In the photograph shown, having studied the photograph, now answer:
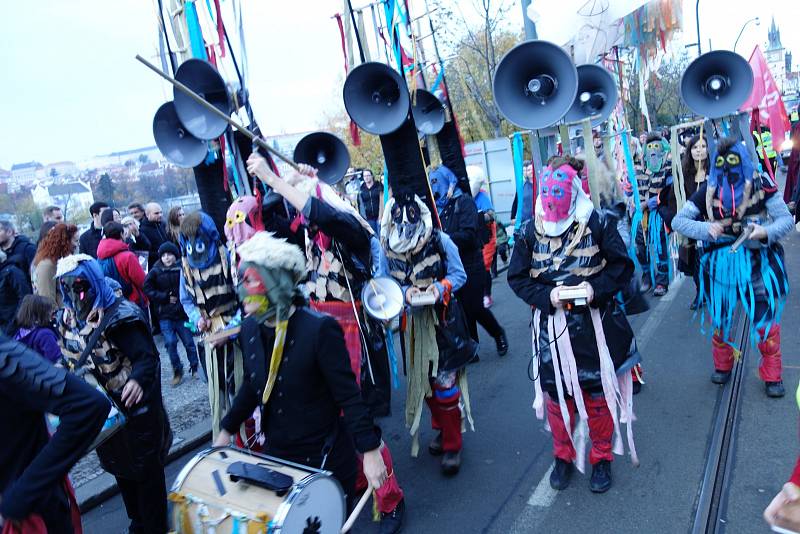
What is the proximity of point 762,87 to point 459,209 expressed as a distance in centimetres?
464

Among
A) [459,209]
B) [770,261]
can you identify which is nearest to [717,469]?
[770,261]

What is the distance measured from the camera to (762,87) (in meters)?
7.40

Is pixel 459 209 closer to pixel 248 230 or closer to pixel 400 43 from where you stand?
pixel 400 43

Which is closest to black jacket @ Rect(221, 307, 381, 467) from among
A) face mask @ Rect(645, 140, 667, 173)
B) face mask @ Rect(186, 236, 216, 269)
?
face mask @ Rect(186, 236, 216, 269)

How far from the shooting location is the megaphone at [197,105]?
3.83 metres

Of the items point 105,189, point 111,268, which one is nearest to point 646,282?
point 111,268

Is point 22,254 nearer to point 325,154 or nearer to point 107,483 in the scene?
point 107,483

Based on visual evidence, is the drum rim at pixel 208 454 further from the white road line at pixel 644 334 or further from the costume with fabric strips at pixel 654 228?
the costume with fabric strips at pixel 654 228

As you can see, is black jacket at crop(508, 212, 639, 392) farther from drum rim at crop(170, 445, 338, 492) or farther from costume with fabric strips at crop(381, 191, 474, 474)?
drum rim at crop(170, 445, 338, 492)

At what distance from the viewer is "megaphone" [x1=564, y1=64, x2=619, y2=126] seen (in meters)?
5.61

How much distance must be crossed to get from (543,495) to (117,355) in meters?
2.41

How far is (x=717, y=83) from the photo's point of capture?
19.4 ft

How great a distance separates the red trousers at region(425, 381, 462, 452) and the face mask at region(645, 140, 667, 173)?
481cm

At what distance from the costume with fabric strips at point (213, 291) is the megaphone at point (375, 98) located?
119 cm
